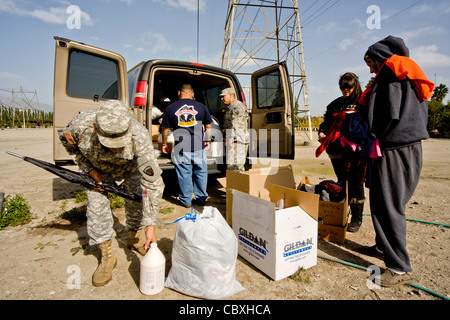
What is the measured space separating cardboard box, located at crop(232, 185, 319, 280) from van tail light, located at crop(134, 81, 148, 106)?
1.98 metres

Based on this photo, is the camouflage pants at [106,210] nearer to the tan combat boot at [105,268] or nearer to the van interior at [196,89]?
the tan combat boot at [105,268]

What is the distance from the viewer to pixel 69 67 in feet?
9.59

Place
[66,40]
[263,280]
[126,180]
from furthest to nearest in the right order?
[66,40] < [126,180] < [263,280]

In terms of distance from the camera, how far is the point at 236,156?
3.79 meters

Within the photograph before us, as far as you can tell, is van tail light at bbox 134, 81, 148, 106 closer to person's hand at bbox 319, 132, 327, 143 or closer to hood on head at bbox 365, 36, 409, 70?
person's hand at bbox 319, 132, 327, 143

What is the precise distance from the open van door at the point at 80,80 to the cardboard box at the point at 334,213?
2.81 meters

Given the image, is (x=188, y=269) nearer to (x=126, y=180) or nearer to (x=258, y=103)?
(x=126, y=180)

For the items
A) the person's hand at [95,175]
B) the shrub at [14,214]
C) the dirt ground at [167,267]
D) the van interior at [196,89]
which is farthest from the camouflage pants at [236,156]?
the shrub at [14,214]

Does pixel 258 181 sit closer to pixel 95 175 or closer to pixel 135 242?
pixel 135 242

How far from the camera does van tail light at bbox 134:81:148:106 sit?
3225 millimetres

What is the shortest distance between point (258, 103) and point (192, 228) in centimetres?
314

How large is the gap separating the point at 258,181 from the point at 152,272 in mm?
1447

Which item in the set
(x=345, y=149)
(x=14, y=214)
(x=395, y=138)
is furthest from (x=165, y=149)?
(x=395, y=138)
